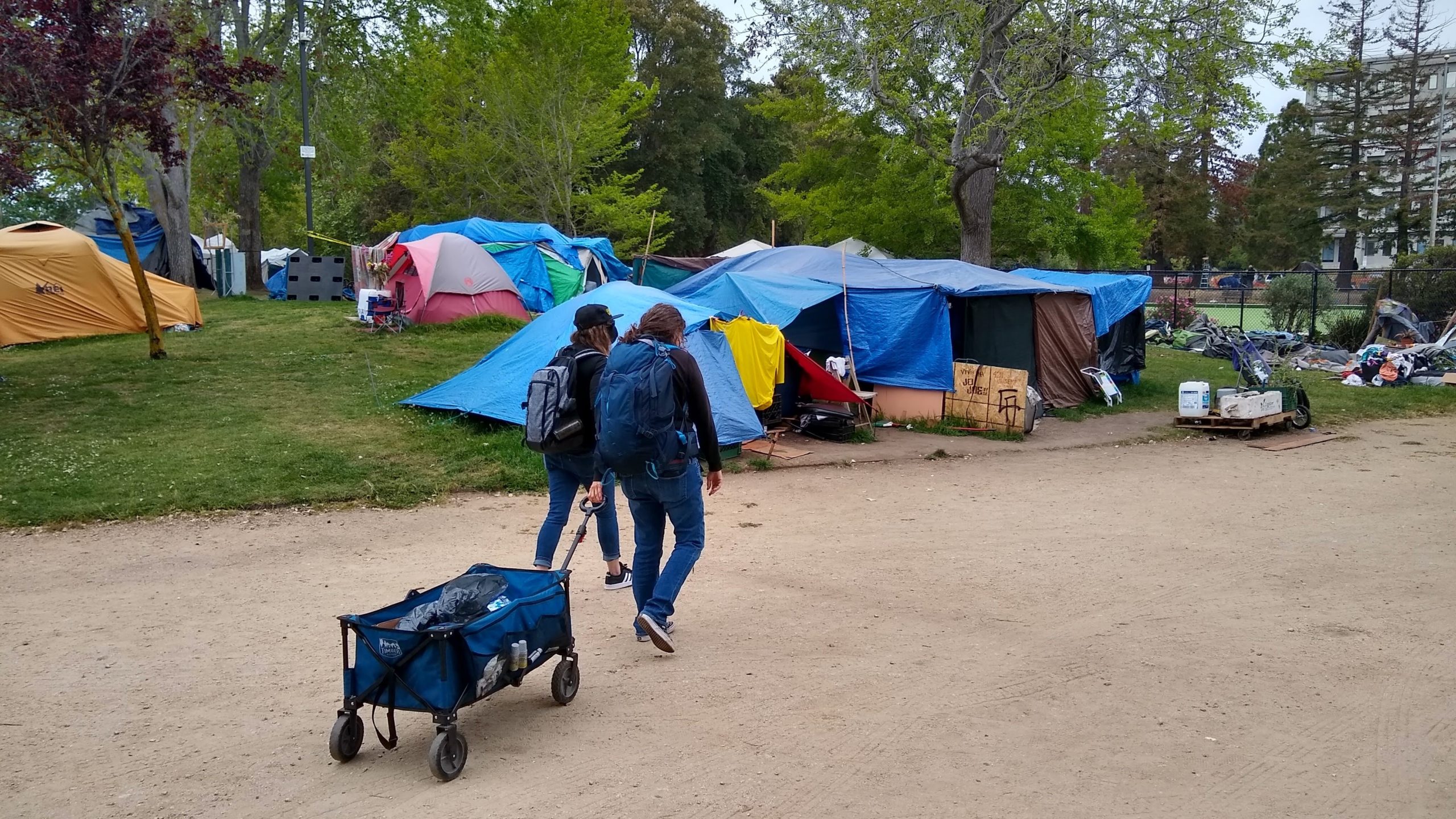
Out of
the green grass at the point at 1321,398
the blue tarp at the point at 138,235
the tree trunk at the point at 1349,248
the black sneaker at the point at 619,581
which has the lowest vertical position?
the black sneaker at the point at 619,581

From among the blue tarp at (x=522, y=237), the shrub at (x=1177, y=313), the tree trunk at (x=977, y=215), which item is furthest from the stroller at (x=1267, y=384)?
the blue tarp at (x=522, y=237)

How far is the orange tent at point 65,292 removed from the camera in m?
16.6

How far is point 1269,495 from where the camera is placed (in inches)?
378

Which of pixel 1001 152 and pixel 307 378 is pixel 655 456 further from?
pixel 1001 152

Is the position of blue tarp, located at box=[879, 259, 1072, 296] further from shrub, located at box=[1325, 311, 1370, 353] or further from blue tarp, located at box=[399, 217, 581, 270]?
shrub, located at box=[1325, 311, 1370, 353]

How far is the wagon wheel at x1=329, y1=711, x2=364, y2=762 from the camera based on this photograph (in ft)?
13.2

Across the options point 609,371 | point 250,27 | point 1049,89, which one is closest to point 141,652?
point 609,371

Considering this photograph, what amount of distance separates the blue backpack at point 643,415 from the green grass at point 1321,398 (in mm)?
10539

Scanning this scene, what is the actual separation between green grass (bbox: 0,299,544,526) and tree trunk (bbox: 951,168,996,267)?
9.48m

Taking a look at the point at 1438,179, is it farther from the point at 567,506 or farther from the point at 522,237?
the point at 567,506

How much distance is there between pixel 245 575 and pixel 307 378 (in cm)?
726

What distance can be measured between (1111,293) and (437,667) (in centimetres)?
1409

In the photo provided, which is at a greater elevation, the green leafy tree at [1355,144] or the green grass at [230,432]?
the green leafy tree at [1355,144]

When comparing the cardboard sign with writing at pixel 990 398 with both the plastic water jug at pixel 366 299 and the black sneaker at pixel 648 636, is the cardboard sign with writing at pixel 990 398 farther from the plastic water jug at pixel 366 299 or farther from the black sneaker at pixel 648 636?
the plastic water jug at pixel 366 299
